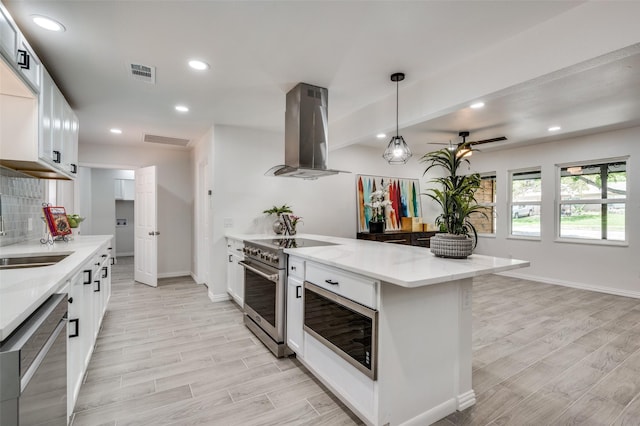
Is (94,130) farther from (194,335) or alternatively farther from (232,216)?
(194,335)

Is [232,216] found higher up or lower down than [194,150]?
lower down

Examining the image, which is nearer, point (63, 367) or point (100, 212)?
point (63, 367)

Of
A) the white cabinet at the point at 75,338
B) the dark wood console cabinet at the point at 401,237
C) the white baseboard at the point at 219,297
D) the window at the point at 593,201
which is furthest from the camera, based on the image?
the dark wood console cabinet at the point at 401,237

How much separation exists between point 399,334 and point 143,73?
296cm

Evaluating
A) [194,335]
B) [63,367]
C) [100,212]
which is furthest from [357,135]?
[100,212]

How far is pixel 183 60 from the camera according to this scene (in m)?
2.50

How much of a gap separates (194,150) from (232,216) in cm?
216

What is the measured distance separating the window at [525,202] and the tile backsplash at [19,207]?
7364 mm

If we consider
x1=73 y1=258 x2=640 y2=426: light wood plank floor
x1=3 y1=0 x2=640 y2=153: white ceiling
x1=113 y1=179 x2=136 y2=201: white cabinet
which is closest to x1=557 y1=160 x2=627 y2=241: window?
x1=3 y1=0 x2=640 y2=153: white ceiling

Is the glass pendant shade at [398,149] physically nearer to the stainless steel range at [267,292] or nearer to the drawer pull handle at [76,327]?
the stainless steel range at [267,292]

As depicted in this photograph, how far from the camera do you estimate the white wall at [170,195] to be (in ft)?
18.3

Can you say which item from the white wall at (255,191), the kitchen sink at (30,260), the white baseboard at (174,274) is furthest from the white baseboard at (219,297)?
the kitchen sink at (30,260)

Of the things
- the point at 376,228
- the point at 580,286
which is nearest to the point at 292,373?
the point at 376,228

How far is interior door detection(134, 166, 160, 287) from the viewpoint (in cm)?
495
